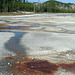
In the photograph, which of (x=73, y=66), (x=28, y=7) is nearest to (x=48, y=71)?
(x=73, y=66)

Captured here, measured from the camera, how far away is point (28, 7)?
7150 centimetres

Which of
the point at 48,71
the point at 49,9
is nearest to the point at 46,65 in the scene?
the point at 48,71

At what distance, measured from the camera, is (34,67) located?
13.3 feet

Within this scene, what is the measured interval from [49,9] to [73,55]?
88579mm

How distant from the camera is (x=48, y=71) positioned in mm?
3801

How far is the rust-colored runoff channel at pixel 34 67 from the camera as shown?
12.3 feet

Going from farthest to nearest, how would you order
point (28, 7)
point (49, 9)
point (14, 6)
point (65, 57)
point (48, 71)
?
1. point (49, 9)
2. point (28, 7)
3. point (14, 6)
4. point (65, 57)
5. point (48, 71)

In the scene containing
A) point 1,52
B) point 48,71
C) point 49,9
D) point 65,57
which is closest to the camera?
point 48,71

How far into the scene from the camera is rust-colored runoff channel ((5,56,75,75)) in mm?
3736

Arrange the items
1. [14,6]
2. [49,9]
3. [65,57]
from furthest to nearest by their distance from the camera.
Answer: [49,9] < [14,6] < [65,57]

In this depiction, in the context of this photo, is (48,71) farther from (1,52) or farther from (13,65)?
(1,52)

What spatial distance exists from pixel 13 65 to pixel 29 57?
30.9 inches

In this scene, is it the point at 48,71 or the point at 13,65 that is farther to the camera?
the point at 13,65

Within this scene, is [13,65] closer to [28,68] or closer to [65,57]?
[28,68]
